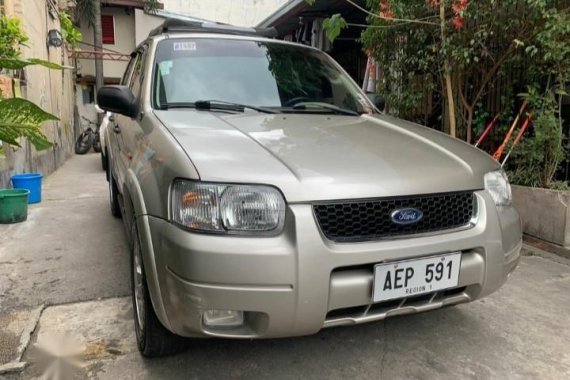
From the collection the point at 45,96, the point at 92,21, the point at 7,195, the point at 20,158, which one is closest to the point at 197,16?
the point at 92,21

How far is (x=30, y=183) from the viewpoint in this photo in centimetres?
561

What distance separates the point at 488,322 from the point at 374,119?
4.48 ft

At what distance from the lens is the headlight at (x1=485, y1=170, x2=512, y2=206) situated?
2178mm

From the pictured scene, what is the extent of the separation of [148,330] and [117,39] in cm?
1988

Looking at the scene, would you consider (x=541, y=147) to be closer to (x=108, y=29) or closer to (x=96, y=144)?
(x=96, y=144)

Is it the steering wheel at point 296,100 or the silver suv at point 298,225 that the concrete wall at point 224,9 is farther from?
the silver suv at point 298,225

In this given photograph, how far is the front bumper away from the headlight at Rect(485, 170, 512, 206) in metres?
0.52

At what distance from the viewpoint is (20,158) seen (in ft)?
20.5

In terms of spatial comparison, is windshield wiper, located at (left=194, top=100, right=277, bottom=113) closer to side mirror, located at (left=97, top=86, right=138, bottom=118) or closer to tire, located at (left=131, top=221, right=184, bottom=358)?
side mirror, located at (left=97, top=86, right=138, bottom=118)

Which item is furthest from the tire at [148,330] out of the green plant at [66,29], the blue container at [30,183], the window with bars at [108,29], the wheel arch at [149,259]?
the window with bars at [108,29]

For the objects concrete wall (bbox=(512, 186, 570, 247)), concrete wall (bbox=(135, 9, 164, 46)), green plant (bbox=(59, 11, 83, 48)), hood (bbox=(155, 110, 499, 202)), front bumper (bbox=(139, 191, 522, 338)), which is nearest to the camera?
front bumper (bbox=(139, 191, 522, 338))

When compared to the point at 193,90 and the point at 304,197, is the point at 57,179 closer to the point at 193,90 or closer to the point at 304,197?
the point at 193,90

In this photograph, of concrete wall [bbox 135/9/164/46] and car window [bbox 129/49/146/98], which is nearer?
car window [bbox 129/49/146/98]

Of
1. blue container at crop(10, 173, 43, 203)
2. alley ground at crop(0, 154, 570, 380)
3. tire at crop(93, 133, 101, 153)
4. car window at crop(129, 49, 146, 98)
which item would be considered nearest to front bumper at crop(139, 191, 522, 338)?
alley ground at crop(0, 154, 570, 380)
